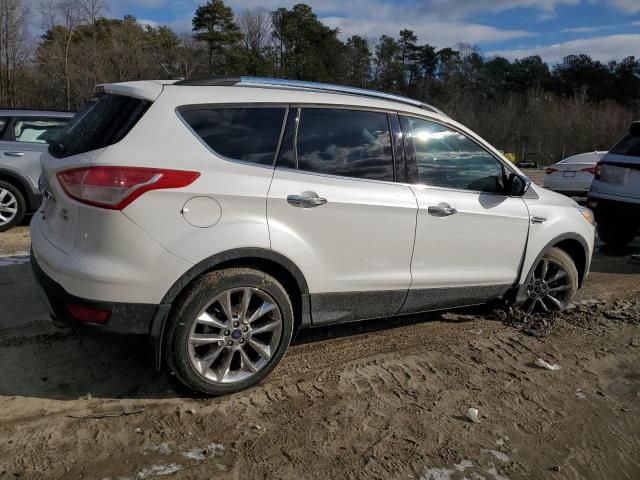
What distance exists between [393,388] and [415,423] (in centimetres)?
41

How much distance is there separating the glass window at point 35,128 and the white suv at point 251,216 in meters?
4.96

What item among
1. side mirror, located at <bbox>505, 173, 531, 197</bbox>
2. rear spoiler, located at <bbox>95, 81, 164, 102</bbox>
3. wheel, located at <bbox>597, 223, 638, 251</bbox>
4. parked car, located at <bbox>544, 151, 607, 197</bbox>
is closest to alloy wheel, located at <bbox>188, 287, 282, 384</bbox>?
rear spoiler, located at <bbox>95, 81, 164, 102</bbox>

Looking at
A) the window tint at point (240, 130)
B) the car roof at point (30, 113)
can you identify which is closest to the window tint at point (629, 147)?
the window tint at point (240, 130)

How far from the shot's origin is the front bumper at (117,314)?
9.68 feet

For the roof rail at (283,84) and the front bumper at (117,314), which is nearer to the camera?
the front bumper at (117,314)

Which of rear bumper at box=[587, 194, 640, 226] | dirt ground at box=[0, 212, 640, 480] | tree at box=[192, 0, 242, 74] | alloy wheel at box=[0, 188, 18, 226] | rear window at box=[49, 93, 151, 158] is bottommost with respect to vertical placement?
dirt ground at box=[0, 212, 640, 480]

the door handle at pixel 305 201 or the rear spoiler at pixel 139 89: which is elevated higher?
the rear spoiler at pixel 139 89

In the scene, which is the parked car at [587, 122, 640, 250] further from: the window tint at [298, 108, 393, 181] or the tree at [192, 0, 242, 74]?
the tree at [192, 0, 242, 74]

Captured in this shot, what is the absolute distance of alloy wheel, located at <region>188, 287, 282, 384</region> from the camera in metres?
3.20

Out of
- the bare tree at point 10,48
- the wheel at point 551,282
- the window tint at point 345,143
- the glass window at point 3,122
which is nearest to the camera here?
the window tint at point 345,143

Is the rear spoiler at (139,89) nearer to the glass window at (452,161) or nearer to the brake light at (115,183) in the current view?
the brake light at (115,183)

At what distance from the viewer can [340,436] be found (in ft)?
9.94

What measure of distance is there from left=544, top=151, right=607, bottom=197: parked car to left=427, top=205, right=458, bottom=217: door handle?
10.6 meters

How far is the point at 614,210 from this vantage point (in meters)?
7.24
